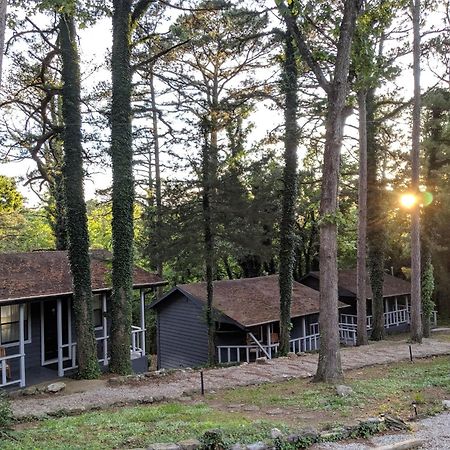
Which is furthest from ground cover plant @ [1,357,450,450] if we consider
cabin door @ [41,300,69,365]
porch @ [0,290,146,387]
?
cabin door @ [41,300,69,365]

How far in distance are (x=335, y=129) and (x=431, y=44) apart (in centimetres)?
1084

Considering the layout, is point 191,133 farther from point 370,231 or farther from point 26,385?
point 370,231

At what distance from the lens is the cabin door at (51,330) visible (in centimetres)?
1506

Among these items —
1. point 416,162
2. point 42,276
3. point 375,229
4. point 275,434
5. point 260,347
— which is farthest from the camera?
point 375,229

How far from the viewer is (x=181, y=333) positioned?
75.1ft

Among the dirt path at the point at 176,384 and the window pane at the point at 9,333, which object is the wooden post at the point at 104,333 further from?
the dirt path at the point at 176,384

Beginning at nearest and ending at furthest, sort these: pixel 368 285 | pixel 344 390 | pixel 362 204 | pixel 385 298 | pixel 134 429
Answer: pixel 134 429, pixel 344 390, pixel 362 204, pixel 368 285, pixel 385 298

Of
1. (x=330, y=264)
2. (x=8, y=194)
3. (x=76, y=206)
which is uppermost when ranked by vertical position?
(x=8, y=194)

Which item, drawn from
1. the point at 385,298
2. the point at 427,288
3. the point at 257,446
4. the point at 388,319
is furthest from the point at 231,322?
the point at 385,298

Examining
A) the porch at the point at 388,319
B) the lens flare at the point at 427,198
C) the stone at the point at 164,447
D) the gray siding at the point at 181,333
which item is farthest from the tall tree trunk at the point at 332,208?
the porch at the point at 388,319

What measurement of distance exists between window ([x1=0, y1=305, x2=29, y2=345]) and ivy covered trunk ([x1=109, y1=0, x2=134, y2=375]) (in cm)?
288

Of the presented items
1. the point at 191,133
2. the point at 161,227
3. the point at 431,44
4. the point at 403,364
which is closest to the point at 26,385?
the point at 161,227

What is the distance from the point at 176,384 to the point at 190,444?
6004mm

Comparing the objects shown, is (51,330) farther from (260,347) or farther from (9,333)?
(260,347)
